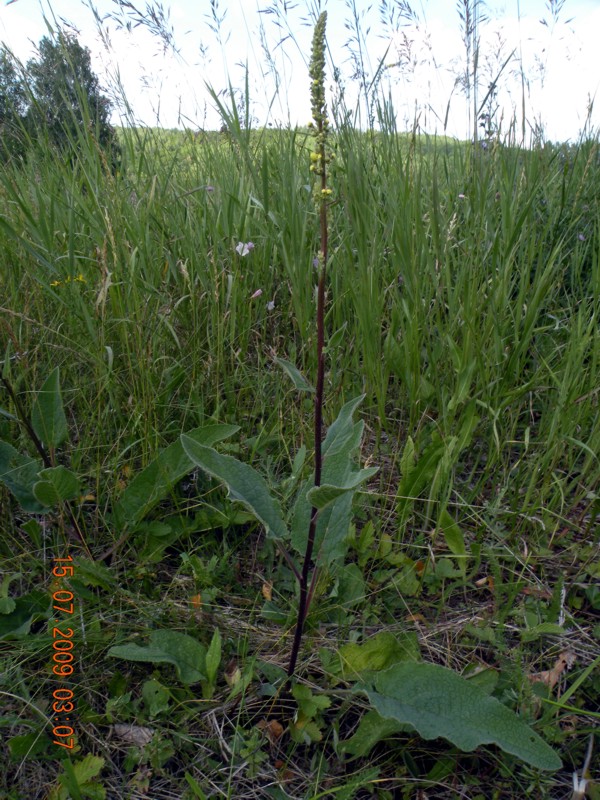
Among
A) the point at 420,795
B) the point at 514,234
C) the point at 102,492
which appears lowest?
the point at 420,795

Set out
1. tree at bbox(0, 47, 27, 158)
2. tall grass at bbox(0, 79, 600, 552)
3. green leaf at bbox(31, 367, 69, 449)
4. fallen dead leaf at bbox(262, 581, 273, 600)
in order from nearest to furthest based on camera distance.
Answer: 1. fallen dead leaf at bbox(262, 581, 273, 600)
2. green leaf at bbox(31, 367, 69, 449)
3. tall grass at bbox(0, 79, 600, 552)
4. tree at bbox(0, 47, 27, 158)

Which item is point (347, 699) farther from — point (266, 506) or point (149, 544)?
point (149, 544)

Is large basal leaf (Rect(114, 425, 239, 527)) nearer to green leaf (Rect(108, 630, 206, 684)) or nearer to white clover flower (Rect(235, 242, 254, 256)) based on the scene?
green leaf (Rect(108, 630, 206, 684))

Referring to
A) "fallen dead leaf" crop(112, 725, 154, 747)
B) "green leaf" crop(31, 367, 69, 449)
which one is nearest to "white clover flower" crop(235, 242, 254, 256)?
"green leaf" crop(31, 367, 69, 449)

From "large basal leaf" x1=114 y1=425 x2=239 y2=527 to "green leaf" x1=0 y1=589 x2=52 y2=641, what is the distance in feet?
0.84

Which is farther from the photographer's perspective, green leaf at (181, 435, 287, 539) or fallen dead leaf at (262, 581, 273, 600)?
fallen dead leaf at (262, 581, 273, 600)

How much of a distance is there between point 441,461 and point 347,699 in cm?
65

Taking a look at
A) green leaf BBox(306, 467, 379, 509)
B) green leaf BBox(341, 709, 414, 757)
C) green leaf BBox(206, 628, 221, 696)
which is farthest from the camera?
green leaf BBox(206, 628, 221, 696)

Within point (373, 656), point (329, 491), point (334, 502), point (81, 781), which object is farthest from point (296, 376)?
point (81, 781)

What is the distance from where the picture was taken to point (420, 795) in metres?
1.00

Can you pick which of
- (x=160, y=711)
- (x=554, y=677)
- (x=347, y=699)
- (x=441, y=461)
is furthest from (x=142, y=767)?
(x=441, y=461)

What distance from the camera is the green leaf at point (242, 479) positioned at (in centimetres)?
106

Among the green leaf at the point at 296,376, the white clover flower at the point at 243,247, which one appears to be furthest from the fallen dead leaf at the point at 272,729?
the white clover flower at the point at 243,247

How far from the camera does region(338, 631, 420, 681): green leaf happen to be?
111 cm
